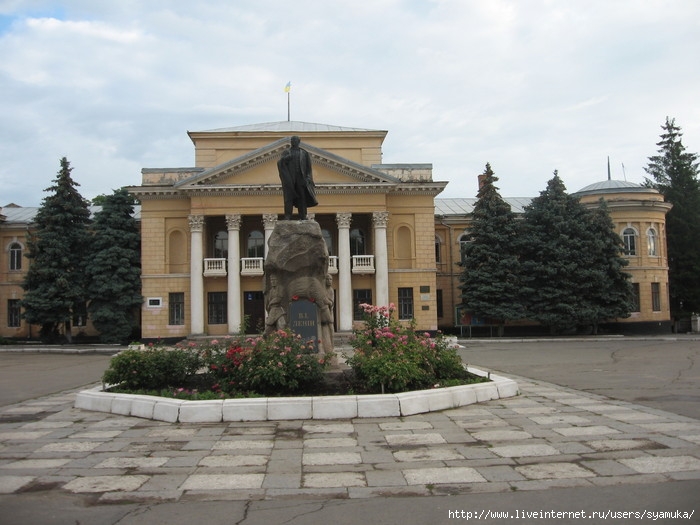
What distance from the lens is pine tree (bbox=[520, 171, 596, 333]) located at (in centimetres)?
3609

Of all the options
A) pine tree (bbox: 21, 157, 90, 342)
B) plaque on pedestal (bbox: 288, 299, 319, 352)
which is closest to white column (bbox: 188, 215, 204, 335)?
pine tree (bbox: 21, 157, 90, 342)

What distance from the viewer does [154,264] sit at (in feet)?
120

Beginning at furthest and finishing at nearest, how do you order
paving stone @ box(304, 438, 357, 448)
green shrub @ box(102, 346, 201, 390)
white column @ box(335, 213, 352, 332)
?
white column @ box(335, 213, 352, 332) → green shrub @ box(102, 346, 201, 390) → paving stone @ box(304, 438, 357, 448)

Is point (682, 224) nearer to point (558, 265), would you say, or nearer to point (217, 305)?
point (558, 265)

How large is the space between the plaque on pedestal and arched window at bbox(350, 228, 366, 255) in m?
26.1

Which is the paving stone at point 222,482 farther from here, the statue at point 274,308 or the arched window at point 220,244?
the arched window at point 220,244

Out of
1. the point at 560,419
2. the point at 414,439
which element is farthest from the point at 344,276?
the point at 414,439

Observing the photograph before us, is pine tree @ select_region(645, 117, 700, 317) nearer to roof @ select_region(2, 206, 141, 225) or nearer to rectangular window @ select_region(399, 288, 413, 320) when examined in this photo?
rectangular window @ select_region(399, 288, 413, 320)

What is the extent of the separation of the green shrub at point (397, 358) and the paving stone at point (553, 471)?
390 cm

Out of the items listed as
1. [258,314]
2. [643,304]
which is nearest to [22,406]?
[258,314]

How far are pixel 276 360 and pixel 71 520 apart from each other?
5.27 meters

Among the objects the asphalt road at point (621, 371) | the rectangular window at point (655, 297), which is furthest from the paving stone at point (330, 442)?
the rectangular window at point (655, 297)

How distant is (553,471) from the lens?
20.6ft

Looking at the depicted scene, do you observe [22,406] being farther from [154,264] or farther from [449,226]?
[449,226]
